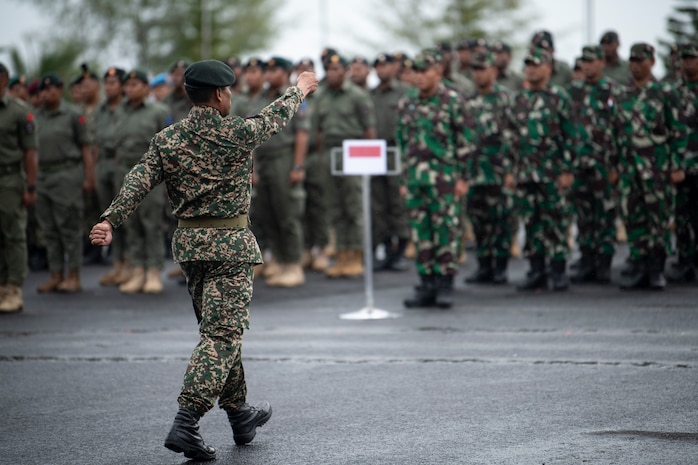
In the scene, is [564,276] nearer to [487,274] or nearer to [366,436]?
[487,274]

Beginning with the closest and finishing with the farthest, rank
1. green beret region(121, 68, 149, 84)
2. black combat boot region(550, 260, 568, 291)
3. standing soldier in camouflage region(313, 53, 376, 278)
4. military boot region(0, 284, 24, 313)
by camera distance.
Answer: military boot region(0, 284, 24, 313)
black combat boot region(550, 260, 568, 291)
green beret region(121, 68, 149, 84)
standing soldier in camouflage region(313, 53, 376, 278)

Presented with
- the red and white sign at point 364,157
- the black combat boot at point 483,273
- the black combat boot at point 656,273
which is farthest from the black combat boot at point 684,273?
the red and white sign at point 364,157

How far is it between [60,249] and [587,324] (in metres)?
6.81

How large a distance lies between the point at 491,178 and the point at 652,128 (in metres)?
2.26

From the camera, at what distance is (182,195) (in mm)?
6785

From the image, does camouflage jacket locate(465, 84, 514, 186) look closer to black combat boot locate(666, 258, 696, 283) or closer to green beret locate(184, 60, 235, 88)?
black combat boot locate(666, 258, 696, 283)

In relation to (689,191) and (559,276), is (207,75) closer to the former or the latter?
(559,276)

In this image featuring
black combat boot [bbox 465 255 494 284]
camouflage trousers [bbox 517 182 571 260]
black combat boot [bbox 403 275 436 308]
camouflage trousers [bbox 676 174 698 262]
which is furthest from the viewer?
black combat boot [bbox 465 255 494 284]

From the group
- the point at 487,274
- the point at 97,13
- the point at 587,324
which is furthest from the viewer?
the point at 97,13

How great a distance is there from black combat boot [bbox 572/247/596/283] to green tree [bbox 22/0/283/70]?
41578 mm

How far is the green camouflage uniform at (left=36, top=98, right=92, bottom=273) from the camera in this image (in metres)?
14.7

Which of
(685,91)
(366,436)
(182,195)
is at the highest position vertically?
(685,91)

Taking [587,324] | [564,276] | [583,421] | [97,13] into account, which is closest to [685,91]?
[564,276]

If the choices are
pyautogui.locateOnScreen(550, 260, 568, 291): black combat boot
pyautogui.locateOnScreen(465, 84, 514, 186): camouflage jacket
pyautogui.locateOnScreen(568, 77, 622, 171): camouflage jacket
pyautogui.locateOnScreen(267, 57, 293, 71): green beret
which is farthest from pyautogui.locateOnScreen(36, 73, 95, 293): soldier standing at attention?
pyautogui.locateOnScreen(568, 77, 622, 171): camouflage jacket
